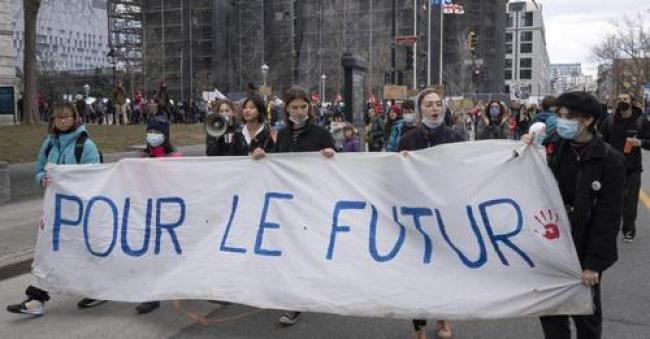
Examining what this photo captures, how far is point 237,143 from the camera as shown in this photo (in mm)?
6469

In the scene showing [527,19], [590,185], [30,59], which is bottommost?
[590,185]

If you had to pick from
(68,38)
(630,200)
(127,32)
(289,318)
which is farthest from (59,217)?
(68,38)

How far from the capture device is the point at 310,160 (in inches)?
212

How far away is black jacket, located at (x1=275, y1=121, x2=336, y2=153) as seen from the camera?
5793 mm

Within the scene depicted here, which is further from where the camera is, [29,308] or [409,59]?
[409,59]

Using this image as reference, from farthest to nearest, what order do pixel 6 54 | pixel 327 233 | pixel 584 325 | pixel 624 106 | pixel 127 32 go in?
pixel 127 32, pixel 6 54, pixel 624 106, pixel 327 233, pixel 584 325

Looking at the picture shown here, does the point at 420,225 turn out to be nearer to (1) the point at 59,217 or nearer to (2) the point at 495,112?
(1) the point at 59,217

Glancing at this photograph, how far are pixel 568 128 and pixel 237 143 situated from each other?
10.9 ft

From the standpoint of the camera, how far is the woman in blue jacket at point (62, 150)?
5.93 m

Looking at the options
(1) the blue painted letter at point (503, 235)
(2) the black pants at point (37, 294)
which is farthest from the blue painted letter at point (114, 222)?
(1) the blue painted letter at point (503, 235)

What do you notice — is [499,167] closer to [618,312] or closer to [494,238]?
[494,238]

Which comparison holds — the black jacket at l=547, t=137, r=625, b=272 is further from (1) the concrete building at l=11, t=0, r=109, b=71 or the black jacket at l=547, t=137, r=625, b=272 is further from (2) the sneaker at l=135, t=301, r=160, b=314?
(1) the concrete building at l=11, t=0, r=109, b=71

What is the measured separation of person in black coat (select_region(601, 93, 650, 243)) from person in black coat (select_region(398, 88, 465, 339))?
4.24 metres

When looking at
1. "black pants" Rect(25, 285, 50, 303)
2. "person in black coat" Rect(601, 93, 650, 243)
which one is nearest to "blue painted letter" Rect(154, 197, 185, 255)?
"black pants" Rect(25, 285, 50, 303)
